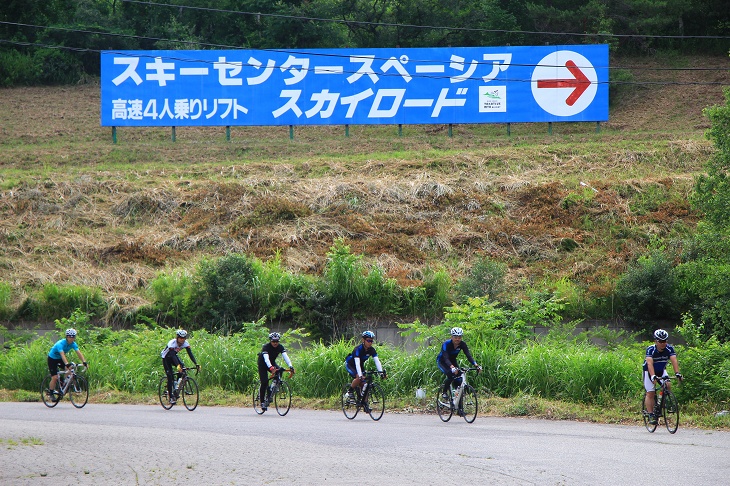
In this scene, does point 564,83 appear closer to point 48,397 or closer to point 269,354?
point 269,354

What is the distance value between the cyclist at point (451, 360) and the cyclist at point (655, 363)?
9.63 feet

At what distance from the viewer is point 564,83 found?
30.6 meters

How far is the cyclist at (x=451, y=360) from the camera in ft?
48.6

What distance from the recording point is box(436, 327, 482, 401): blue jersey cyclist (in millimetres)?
14797

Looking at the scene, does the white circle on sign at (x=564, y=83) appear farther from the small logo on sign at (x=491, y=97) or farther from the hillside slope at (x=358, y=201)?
the hillside slope at (x=358, y=201)

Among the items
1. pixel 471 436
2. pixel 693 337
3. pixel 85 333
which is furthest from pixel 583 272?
pixel 85 333

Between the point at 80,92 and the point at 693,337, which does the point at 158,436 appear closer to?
the point at 693,337

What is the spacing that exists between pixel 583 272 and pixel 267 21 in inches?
1028

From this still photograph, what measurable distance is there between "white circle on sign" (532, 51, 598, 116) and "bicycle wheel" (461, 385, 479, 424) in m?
18.5

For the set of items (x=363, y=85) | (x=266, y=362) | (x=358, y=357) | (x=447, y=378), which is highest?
(x=363, y=85)

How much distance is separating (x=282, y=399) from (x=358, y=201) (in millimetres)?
11910

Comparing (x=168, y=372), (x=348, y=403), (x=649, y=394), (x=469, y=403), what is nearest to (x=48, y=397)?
(x=168, y=372)

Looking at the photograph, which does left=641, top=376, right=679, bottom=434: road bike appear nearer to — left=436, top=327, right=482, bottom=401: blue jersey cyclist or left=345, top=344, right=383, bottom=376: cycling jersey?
left=436, top=327, right=482, bottom=401: blue jersey cyclist

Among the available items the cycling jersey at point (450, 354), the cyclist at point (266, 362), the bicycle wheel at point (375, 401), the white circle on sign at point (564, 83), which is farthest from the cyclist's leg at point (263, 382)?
the white circle on sign at point (564, 83)
